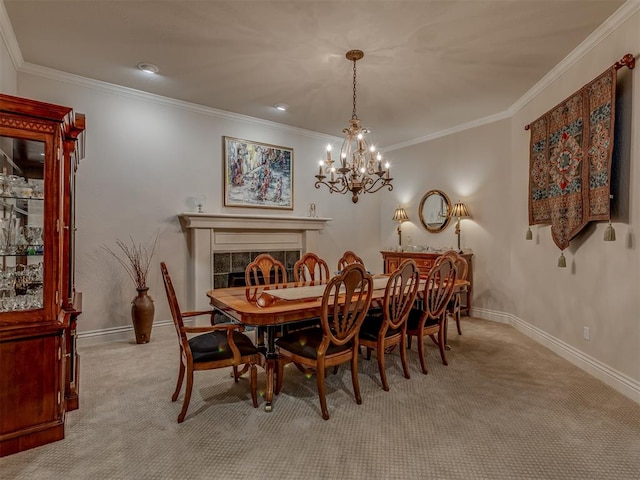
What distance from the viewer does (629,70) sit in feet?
8.57

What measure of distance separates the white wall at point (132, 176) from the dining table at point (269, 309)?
1701mm

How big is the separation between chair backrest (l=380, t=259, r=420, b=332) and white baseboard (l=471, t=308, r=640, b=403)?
165 centimetres

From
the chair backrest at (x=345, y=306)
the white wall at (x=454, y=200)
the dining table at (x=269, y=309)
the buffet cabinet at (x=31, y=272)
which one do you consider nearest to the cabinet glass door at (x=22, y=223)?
the buffet cabinet at (x=31, y=272)

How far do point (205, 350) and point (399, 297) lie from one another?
4.86 feet

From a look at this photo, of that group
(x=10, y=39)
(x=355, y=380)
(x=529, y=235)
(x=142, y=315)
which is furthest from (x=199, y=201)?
(x=529, y=235)

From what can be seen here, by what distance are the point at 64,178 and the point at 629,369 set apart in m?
4.16

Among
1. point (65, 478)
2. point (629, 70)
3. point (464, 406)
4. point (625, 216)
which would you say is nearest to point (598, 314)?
point (625, 216)

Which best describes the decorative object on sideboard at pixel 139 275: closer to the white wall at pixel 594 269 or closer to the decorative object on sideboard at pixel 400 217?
the decorative object on sideboard at pixel 400 217

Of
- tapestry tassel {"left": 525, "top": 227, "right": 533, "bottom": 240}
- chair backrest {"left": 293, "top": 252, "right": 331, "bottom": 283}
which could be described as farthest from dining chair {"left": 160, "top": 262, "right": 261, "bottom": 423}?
tapestry tassel {"left": 525, "top": 227, "right": 533, "bottom": 240}

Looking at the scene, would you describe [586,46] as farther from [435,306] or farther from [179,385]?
[179,385]

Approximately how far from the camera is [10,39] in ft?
9.50

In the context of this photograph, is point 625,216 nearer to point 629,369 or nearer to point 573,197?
point 573,197

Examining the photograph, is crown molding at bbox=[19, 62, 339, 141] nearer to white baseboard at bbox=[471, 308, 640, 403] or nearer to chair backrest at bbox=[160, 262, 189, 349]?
chair backrest at bbox=[160, 262, 189, 349]

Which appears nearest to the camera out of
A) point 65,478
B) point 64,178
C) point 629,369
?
point 65,478
